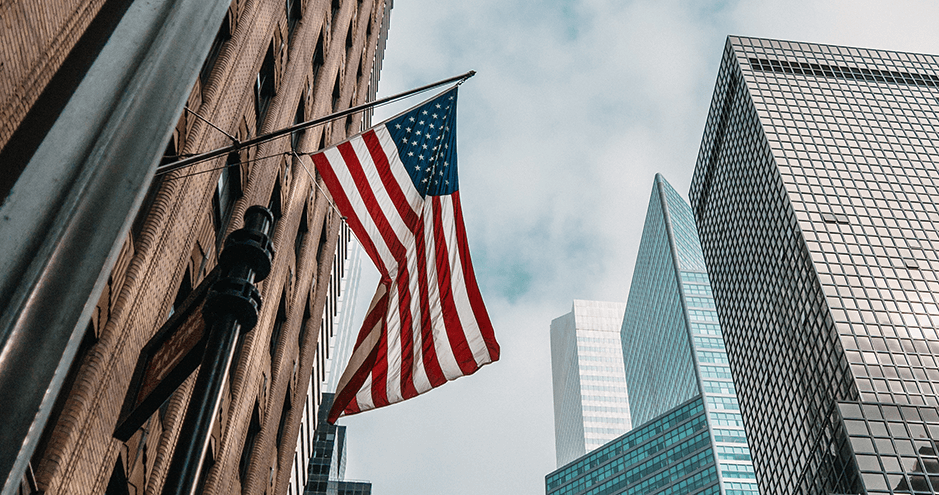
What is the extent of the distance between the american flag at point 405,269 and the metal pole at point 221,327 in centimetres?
554

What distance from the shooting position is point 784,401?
84.8 meters

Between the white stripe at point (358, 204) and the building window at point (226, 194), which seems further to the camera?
the building window at point (226, 194)

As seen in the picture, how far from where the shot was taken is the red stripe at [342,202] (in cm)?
1239

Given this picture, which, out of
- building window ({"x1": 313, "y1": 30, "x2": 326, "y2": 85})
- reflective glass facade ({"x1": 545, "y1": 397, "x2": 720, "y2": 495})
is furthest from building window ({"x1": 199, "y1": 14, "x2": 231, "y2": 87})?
reflective glass facade ({"x1": 545, "y1": 397, "x2": 720, "y2": 495})

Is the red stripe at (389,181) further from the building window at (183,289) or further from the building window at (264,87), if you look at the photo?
the building window at (264,87)

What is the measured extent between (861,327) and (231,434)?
70.6m

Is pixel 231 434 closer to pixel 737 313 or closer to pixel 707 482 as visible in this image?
pixel 737 313

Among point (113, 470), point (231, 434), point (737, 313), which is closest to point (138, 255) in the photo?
point (113, 470)

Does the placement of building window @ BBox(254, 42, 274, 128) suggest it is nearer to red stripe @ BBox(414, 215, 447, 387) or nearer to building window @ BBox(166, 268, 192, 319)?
building window @ BBox(166, 268, 192, 319)

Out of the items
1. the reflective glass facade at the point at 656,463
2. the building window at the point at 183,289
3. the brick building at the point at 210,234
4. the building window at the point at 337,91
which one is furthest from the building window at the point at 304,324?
the reflective glass facade at the point at 656,463

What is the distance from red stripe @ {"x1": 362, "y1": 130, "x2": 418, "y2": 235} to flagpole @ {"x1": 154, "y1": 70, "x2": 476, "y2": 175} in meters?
0.65

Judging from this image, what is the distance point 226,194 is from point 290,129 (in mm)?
7815

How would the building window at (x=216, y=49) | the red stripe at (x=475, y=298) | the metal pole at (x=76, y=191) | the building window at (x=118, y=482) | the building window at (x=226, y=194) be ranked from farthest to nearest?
1. the building window at (x=226, y=194)
2. the building window at (x=216, y=49)
3. the red stripe at (x=475, y=298)
4. the building window at (x=118, y=482)
5. the metal pole at (x=76, y=191)

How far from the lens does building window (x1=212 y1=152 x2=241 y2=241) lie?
15250 millimetres
